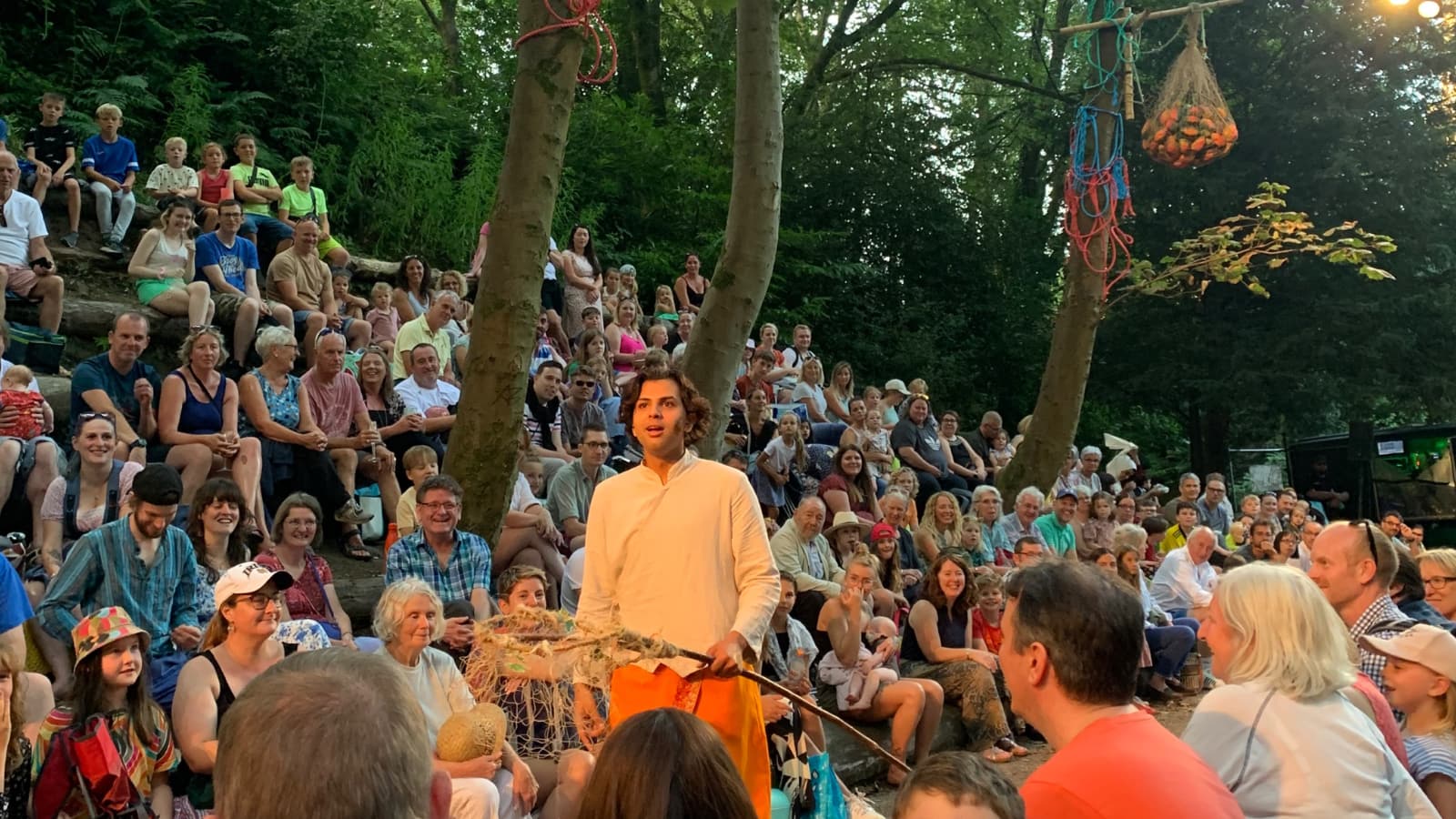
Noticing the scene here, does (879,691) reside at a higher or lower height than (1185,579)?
lower

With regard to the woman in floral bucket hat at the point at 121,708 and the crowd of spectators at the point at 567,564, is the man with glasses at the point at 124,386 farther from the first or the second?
the woman in floral bucket hat at the point at 121,708

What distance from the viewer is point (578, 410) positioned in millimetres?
9625

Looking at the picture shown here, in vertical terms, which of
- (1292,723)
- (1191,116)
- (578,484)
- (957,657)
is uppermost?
(1191,116)

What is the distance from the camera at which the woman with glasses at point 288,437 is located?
747 centimetres

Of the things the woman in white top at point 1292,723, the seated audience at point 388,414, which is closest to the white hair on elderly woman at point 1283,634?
the woman in white top at point 1292,723

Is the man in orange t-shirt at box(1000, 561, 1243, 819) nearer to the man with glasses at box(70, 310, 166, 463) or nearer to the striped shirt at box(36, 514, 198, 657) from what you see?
the striped shirt at box(36, 514, 198, 657)

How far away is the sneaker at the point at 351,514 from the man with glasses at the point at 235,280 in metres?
1.94

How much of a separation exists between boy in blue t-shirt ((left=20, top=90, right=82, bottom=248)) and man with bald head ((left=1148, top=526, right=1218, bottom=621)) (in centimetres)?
937

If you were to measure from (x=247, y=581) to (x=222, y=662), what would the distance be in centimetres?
29

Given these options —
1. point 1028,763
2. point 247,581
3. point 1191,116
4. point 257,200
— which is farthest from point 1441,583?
point 257,200

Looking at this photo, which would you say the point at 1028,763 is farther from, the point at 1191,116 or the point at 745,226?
the point at 1191,116

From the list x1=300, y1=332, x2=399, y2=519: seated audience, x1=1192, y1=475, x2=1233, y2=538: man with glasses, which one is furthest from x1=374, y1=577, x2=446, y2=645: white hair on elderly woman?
x1=1192, y1=475, x2=1233, y2=538: man with glasses

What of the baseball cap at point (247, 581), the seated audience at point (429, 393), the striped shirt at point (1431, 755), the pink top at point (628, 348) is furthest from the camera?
the pink top at point (628, 348)

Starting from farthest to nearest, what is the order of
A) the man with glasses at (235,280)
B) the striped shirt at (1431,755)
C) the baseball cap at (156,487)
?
the man with glasses at (235,280) → the baseball cap at (156,487) → the striped shirt at (1431,755)
